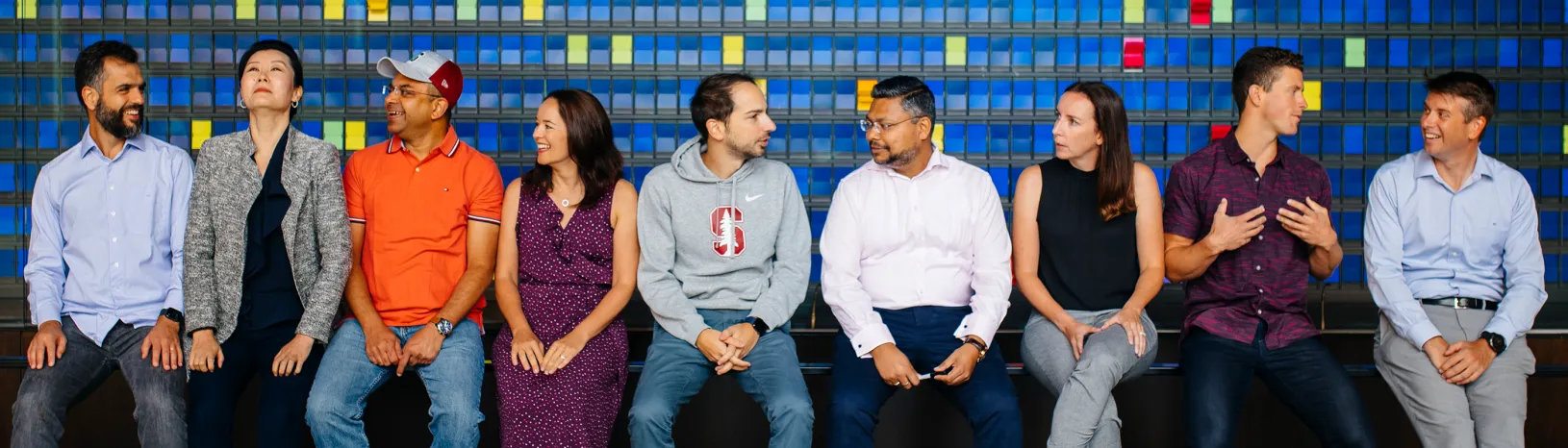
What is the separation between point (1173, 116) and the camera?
4.45m

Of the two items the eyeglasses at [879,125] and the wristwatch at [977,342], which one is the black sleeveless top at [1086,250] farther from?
the eyeglasses at [879,125]

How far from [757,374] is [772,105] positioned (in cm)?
157

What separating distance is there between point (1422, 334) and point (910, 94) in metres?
1.56

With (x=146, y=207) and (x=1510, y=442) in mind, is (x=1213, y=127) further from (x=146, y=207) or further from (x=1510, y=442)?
(x=146, y=207)

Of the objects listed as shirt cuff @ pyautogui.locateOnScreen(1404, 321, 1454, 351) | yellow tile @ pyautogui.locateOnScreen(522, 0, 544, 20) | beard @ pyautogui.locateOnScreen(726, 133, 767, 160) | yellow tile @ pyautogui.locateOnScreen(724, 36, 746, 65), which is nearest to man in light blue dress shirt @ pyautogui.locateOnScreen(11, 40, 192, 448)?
yellow tile @ pyautogui.locateOnScreen(522, 0, 544, 20)

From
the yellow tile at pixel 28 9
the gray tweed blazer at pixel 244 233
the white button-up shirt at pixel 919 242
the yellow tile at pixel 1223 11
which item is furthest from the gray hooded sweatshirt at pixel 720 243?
the yellow tile at pixel 28 9

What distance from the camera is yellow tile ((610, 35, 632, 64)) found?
14.6ft

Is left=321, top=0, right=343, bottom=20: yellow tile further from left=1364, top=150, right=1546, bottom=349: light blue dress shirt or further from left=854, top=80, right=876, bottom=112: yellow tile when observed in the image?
left=1364, top=150, right=1546, bottom=349: light blue dress shirt

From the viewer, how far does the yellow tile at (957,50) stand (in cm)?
444

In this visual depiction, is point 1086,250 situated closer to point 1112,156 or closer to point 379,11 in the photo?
point 1112,156

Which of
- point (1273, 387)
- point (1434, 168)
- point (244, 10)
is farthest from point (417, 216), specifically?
point (1434, 168)

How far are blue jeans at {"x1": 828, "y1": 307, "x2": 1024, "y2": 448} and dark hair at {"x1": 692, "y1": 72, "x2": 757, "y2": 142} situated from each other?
0.74 metres

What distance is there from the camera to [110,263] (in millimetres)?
3258

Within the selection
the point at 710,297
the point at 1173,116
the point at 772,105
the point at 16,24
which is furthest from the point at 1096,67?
the point at 16,24
